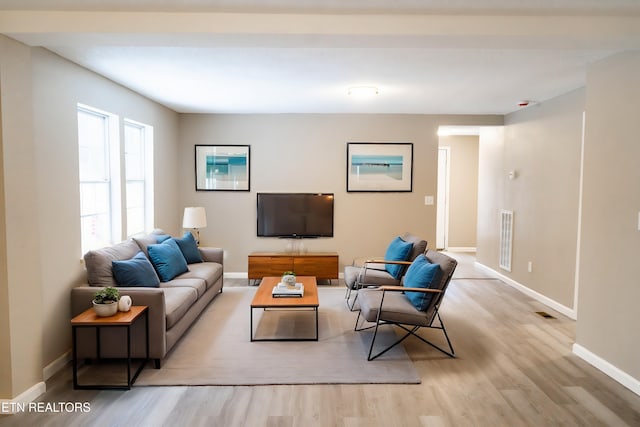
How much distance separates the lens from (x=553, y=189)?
4.73 metres

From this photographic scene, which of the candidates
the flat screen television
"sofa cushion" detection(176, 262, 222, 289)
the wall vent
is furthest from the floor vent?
"sofa cushion" detection(176, 262, 222, 289)

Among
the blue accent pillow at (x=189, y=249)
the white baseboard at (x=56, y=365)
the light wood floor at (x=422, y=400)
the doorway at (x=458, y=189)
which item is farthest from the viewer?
the doorway at (x=458, y=189)

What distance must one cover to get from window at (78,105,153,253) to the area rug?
137 cm

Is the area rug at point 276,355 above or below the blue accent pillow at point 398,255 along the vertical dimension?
below

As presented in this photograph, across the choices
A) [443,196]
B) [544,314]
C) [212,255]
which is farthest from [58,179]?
[443,196]

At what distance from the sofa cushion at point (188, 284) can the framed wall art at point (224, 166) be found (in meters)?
2.12

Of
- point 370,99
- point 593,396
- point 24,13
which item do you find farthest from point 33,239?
point 593,396

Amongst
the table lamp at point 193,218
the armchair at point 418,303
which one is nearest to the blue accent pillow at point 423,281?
the armchair at point 418,303

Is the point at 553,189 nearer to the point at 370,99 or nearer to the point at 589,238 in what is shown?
the point at 589,238

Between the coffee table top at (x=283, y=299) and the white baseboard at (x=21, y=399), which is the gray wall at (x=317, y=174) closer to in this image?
the coffee table top at (x=283, y=299)

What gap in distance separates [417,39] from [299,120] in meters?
3.62

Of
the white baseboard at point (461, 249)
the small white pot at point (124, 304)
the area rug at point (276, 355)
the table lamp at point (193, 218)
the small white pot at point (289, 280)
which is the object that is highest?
the table lamp at point (193, 218)

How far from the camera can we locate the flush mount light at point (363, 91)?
427cm

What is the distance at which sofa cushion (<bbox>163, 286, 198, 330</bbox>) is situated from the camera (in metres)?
3.32
